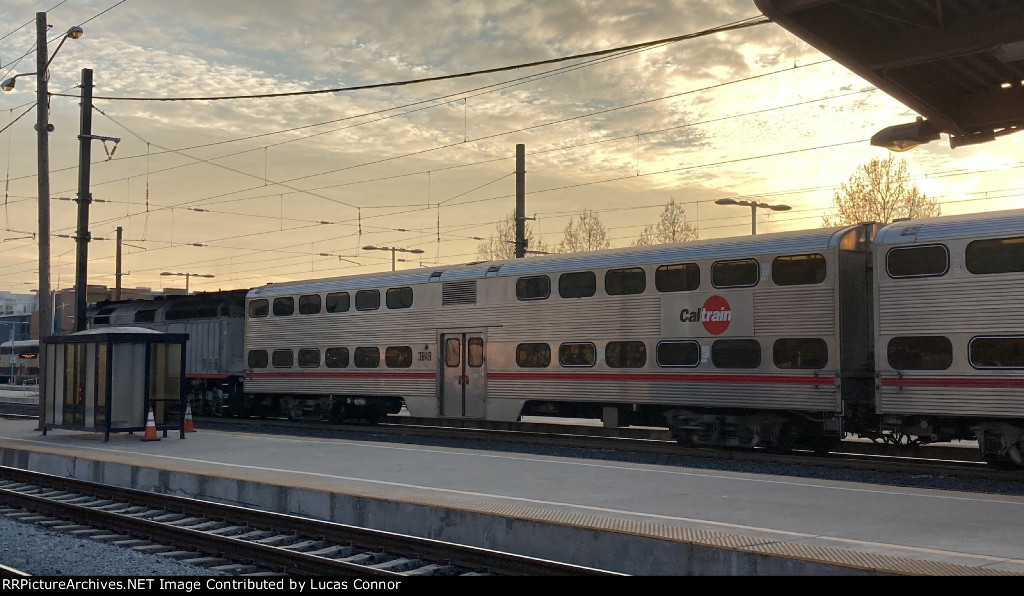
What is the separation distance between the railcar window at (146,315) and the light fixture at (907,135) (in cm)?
3101

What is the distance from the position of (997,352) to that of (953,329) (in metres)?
0.76

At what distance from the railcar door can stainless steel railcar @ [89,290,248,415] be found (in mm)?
9966

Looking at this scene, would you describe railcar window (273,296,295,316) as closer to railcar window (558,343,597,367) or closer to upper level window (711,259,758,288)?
railcar window (558,343,597,367)

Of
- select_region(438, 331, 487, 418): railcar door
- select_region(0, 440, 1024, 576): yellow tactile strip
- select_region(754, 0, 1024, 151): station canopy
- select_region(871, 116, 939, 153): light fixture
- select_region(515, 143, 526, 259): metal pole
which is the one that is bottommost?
select_region(0, 440, 1024, 576): yellow tactile strip

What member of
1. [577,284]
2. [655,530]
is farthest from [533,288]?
[655,530]

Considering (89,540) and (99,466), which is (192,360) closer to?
A: (99,466)

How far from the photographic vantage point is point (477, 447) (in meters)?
21.1

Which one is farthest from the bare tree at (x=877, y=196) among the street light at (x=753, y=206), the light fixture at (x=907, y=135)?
the light fixture at (x=907, y=135)

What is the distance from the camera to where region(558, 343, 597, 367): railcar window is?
21047 millimetres

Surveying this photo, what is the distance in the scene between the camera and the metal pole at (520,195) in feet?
107

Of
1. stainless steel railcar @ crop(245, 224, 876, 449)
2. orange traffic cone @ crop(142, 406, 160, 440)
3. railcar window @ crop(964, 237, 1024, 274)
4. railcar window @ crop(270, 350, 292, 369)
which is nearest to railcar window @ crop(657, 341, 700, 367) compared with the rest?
stainless steel railcar @ crop(245, 224, 876, 449)

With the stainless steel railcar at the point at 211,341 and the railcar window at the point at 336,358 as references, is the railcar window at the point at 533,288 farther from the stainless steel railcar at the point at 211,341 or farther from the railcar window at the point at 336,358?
the stainless steel railcar at the point at 211,341

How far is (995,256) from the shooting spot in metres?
15.8
